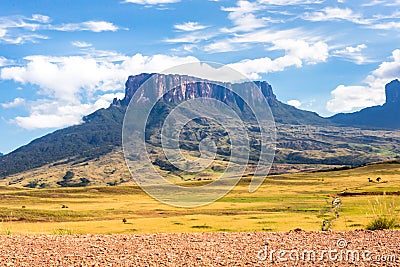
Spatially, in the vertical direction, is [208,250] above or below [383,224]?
above

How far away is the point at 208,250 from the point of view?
16047 mm

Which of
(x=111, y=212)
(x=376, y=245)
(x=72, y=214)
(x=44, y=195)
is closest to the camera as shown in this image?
(x=376, y=245)

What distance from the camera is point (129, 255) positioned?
15.3 metres

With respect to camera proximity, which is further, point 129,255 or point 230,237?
point 230,237

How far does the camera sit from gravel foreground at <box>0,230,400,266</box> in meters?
14.4

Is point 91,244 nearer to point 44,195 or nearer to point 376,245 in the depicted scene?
point 376,245

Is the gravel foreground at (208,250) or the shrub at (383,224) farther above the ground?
the gravel foreground at (208,250)

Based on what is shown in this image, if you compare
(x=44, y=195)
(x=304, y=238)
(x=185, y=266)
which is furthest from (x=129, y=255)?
(x=44, y=195)

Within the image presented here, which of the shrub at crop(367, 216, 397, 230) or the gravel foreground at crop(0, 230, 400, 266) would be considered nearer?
the gravel foreground at crop(0, 230, 400, 266)

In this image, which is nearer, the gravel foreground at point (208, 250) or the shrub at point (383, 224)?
the gravel foreground at point (208, 250)

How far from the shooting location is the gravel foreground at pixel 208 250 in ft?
47.3

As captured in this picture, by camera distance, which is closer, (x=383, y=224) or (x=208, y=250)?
(x=208, y=250)

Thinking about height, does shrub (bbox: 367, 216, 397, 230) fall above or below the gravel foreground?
below

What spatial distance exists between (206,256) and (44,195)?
122 m
